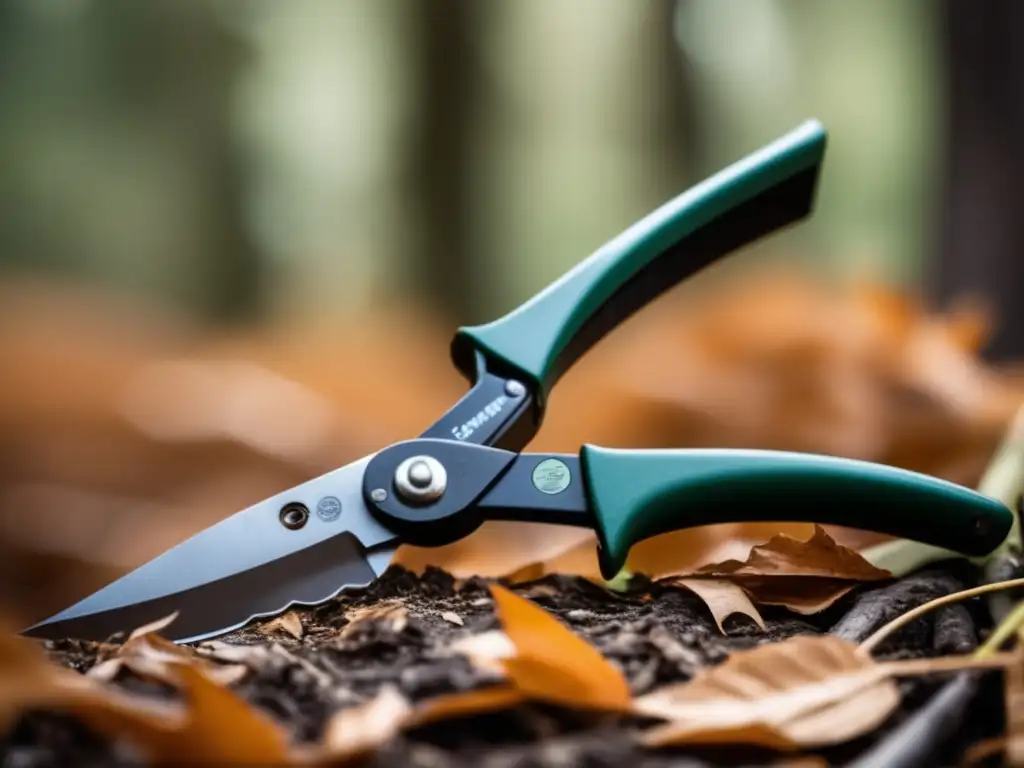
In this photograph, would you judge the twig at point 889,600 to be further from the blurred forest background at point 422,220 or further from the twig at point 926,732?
the blurred forest background at point 422,220

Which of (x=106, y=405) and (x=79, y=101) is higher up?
(x=79, y=101)

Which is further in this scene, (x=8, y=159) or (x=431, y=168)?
(x=8, y=159)

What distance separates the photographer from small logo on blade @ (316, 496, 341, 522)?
46 cm

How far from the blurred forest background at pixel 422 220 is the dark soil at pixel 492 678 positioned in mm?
335

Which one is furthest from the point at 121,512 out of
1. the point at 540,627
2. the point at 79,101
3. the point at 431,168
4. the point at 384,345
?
the point at 79,101

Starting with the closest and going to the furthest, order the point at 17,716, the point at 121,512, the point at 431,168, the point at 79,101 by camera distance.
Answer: the point at 17,716 → the point at 121,512 → the point at 431,168 → the point at 79,101

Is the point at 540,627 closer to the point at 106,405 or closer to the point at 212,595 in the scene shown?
the point at 212,595

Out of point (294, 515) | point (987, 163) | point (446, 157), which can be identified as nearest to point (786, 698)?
point (294, 515)

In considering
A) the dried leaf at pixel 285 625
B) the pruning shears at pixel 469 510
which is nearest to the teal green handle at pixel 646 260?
the pruning shears at pixel 469 510

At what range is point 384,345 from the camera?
1.50 m

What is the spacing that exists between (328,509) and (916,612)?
10.8 inches

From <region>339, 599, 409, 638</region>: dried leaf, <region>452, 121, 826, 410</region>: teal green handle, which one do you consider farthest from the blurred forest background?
<region>339, 599, 409, 638</region>: dried leaf

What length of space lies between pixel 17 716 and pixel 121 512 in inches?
20.8

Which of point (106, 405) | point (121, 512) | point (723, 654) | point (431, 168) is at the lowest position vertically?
point (723, 654)
